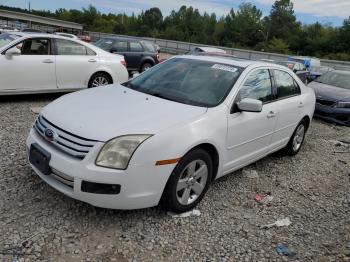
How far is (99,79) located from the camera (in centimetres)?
876

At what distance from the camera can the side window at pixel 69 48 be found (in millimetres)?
8016

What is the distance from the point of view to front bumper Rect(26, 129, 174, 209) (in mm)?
3176

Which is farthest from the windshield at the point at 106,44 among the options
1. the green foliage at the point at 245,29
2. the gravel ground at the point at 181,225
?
the green foliage at the point at 245,29

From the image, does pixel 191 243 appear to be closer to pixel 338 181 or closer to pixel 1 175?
pixel 1 175

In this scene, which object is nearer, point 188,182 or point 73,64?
point 188,182

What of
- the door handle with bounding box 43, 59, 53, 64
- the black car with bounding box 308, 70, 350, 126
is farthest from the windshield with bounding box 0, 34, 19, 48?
the black car with bounding box 308, 70, 350, 126

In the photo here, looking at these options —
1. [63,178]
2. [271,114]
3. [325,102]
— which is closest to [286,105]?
[271,114]

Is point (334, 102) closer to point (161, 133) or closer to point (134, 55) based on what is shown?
point (134, 55)

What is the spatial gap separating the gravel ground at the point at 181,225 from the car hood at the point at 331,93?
520 cm

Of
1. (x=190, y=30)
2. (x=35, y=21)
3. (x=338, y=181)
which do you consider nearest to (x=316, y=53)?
(x=190, y=30)

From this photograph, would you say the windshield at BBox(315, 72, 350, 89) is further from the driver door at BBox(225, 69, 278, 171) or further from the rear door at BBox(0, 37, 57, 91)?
the rear door at BBox(0, 37, 57, 91)

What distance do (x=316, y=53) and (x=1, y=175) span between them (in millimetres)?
65549

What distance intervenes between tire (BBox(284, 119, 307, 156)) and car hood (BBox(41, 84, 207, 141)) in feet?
8.43

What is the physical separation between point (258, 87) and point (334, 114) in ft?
18.6
